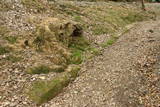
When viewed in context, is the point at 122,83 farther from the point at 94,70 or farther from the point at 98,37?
the point at 98,37

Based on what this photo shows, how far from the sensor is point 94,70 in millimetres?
22922

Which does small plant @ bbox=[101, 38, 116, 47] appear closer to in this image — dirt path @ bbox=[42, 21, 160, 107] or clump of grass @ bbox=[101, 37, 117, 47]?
clump of grass @ bbox=[101, 37, 117, 47]

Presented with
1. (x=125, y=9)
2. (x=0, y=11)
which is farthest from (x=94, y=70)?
(x=125, y=9)

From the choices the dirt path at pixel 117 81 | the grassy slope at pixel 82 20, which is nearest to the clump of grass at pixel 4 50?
the grassy slope at pixel 82 20

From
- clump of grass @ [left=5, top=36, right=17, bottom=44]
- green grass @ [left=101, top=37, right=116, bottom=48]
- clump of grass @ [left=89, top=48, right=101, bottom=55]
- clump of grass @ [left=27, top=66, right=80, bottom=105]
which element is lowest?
clump of grass @ [left=27, top=66, right=80, bottom=105]

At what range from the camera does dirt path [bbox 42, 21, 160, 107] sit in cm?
1794

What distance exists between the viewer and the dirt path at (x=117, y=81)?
17.9m

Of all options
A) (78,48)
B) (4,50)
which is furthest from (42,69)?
(78,48)

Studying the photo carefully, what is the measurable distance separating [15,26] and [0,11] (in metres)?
3.50

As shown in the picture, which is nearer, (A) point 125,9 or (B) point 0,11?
(B) point 0,11

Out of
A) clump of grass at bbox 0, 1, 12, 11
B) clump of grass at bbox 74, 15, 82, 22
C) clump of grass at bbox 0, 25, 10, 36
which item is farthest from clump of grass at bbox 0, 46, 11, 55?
clump of grass at bbox 74, 15, 82, 22

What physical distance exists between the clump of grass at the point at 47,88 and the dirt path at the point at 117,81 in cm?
45

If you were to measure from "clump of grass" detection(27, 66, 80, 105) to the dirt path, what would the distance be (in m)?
0.45

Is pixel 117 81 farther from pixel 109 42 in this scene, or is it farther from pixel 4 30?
pixel 4 30
